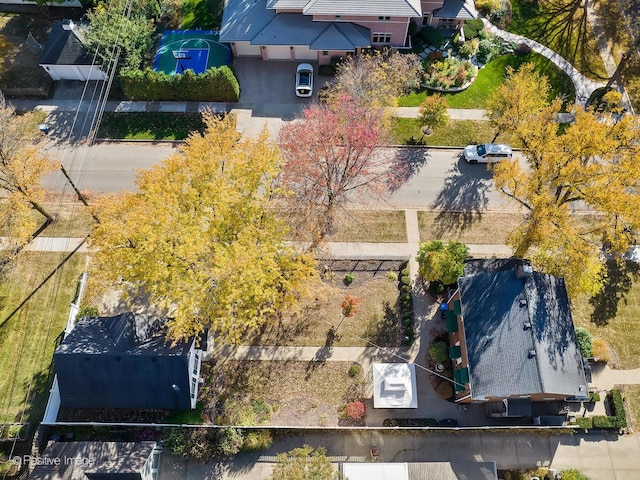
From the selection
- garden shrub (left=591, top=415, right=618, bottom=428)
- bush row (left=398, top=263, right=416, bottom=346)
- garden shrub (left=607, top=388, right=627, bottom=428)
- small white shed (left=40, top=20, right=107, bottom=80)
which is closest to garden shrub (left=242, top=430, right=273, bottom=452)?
bush row (left=398, top=263, right=416, bottom=346)

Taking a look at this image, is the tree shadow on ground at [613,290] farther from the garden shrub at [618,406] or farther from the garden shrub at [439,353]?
the garden shrub at [439,353]

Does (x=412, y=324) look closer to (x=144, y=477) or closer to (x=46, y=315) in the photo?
(x=144, y=477)

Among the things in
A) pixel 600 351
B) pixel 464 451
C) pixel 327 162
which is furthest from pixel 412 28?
pixel 464 451

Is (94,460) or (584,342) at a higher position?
(584,342)

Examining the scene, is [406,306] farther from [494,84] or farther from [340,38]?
[340,38]

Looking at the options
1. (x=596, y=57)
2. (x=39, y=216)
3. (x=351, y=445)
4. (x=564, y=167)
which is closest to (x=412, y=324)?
(x=351, y=445)

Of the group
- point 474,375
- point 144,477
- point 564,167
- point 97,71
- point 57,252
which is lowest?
point 144,477

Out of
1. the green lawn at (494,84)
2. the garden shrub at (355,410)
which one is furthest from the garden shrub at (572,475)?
the green lawn at (494,84)
